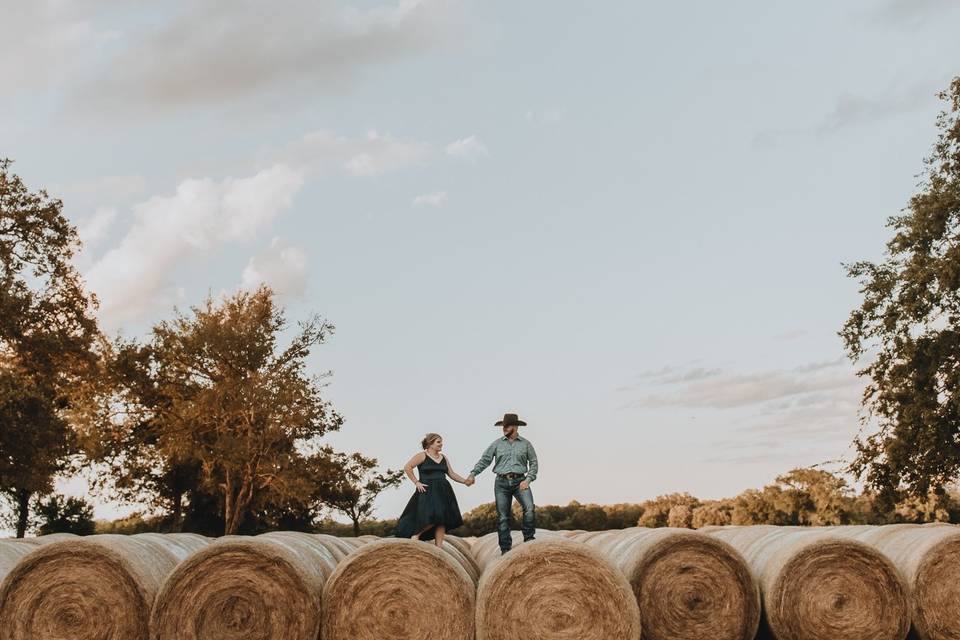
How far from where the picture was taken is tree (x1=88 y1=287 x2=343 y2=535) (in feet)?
145

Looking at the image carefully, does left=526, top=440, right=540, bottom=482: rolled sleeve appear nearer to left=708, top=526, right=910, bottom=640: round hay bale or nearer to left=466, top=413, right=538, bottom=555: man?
left=466, top=413, right=538, bottom=555: man

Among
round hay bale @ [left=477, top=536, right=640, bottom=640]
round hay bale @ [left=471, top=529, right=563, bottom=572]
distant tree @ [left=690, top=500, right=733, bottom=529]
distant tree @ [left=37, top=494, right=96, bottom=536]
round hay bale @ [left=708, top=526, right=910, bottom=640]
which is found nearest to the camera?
round hay bale @ [left=477, top=536, right=640, bottom=640]

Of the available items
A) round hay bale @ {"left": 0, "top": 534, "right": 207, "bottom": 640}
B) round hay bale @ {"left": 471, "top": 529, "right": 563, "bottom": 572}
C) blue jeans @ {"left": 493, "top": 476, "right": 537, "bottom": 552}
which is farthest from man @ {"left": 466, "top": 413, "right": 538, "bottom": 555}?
round hay bale @ {"left": 0, "top": 534, "right": 207, "bottom": 640}

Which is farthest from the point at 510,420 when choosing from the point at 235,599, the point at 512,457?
the point at 235,599

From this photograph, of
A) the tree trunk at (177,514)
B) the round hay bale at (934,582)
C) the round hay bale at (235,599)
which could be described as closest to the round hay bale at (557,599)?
the round hay bale at (235,599)

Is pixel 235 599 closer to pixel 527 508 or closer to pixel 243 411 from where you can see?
pixel 527 508

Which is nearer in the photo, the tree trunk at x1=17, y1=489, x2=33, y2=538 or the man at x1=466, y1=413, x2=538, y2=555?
the man at x1=466, y1=413, x2=538, y2=555

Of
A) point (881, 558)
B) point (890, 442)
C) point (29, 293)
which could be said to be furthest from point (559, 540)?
point (29, 293)

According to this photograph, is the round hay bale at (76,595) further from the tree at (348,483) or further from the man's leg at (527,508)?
the tree at (348,483)

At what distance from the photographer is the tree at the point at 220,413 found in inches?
1738

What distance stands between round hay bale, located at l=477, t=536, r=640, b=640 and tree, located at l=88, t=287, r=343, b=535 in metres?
32.9

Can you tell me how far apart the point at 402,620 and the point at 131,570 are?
290 cm

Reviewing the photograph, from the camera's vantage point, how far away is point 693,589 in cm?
1213

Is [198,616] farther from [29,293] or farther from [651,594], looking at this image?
[29,293]
